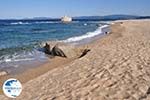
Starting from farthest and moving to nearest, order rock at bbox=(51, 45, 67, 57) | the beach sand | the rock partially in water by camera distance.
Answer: rock at bbox=(51, 45, 67, 57), the rock partially in water, the beach sand

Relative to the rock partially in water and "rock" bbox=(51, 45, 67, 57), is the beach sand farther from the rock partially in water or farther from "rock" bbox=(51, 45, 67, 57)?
"rock" bbox=(51, 45, 67, 57)

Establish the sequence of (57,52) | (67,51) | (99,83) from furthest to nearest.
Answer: (57,52), (67,51), (99,83)

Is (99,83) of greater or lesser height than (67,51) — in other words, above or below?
above

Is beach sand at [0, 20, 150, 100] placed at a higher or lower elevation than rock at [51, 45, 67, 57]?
higher

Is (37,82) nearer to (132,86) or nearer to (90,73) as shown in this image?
(90,73)

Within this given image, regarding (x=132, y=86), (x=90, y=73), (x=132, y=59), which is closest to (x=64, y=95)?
(x=132, y=86)

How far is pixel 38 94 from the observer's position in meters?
7.79

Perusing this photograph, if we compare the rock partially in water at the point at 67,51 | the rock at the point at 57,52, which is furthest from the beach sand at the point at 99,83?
the rock at the point at 57,52

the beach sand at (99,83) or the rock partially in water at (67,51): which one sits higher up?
the beach sand at (99,83)

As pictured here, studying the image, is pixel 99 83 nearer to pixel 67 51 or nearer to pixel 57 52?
pixel 67 51

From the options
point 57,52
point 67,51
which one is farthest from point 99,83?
point 57,52

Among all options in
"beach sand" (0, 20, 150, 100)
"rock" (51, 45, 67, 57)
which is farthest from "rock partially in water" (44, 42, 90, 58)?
"beach sand" (0, 20, 150, 100)

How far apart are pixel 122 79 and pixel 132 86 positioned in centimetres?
81

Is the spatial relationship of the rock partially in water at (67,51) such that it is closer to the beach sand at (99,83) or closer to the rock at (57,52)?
the rock at (57,52)
